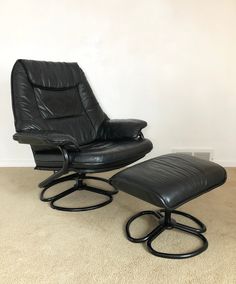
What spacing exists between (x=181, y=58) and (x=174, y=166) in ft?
4.51

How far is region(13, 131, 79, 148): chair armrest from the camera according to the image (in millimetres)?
1688

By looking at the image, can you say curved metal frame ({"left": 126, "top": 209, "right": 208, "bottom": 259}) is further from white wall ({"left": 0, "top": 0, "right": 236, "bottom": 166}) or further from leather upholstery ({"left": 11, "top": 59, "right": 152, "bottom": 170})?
white wall ({"left": 0, "top": 0, "right": 236, "bottom": 166})

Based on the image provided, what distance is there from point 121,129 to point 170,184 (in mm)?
857

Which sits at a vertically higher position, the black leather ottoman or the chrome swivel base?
the black leather ottoman

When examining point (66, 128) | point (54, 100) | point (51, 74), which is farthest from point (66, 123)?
point (51, 74)

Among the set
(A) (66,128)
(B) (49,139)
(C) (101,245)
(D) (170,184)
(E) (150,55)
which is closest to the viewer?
(D) (170,184)

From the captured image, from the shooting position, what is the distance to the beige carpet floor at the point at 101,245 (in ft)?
4.33

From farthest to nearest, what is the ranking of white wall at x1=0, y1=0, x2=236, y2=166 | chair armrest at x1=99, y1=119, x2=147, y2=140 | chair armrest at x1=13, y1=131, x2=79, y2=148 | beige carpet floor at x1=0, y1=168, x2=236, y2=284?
white wall at x1=0, y1=0, x2=236, y2=166, chair armrest at x1=99, y1=119, x2=147, y2=140, chair armrest at x1=13, y1=131, x2=79, y2=148, beige carpet floor at x1=0, y1=168, x2=236, y2=284

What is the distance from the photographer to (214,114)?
2.72m

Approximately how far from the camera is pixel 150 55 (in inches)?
103

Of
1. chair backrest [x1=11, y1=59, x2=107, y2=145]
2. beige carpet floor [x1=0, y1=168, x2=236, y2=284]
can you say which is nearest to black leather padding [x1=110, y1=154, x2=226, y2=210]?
beige carpet floor [x1=0, y1=168, x2=236, y2=284]

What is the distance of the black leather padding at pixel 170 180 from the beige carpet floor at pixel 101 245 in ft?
1.00

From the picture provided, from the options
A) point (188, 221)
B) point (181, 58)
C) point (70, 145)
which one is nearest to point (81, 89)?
point (70, 145)

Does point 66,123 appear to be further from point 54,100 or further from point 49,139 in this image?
point 49,139
